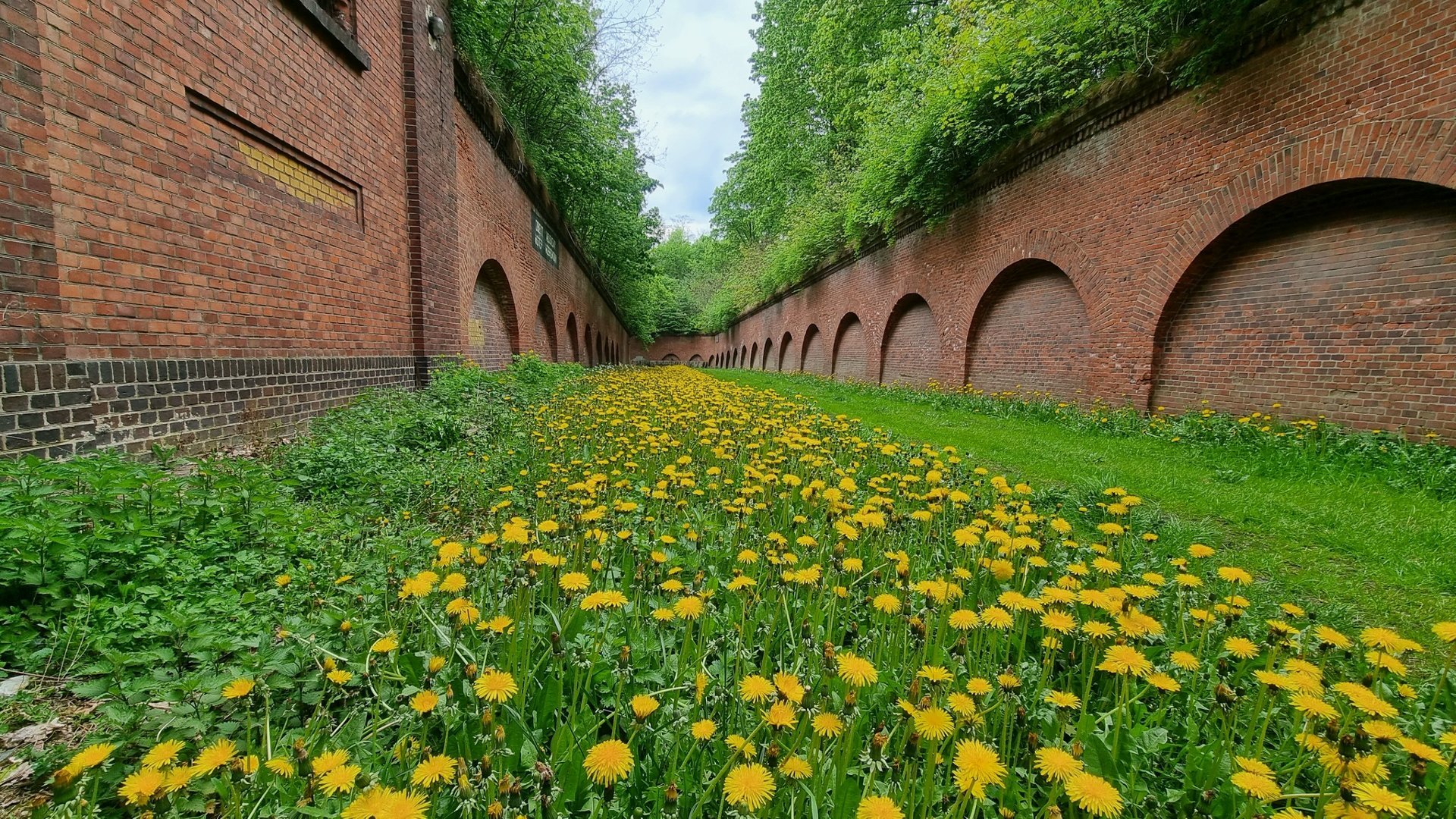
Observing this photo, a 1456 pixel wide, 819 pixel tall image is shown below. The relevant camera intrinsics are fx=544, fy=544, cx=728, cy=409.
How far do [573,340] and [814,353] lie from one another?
934 centimetres

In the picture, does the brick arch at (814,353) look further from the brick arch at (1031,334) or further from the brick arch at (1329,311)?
the brick arch at (1329,311)

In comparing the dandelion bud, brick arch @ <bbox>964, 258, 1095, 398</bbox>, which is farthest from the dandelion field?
brick arch @ <bbox>964, 258, 1095, 398</bbox>

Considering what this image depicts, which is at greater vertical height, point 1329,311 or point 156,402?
point 1329,311

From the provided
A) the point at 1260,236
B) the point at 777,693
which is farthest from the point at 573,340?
the point at 777,693

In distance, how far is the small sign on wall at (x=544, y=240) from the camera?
12852 millimetres

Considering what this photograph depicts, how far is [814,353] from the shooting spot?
2188cm

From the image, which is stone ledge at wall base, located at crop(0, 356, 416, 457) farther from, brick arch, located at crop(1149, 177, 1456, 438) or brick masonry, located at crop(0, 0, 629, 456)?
brick arch, located at crop(1149, 177, 1456, 438)

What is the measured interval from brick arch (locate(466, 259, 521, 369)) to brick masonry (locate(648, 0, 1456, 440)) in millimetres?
9357

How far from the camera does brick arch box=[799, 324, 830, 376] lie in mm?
20250

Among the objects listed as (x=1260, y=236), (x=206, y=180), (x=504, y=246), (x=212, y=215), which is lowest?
(x=212, y=215)

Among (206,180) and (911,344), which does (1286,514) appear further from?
(911,344)

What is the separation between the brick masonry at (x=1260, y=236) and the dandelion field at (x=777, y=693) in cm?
498

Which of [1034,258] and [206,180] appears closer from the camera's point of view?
[206,180]

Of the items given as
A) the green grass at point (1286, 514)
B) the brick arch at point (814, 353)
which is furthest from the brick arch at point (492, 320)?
the brick arch at point (814, 353)
